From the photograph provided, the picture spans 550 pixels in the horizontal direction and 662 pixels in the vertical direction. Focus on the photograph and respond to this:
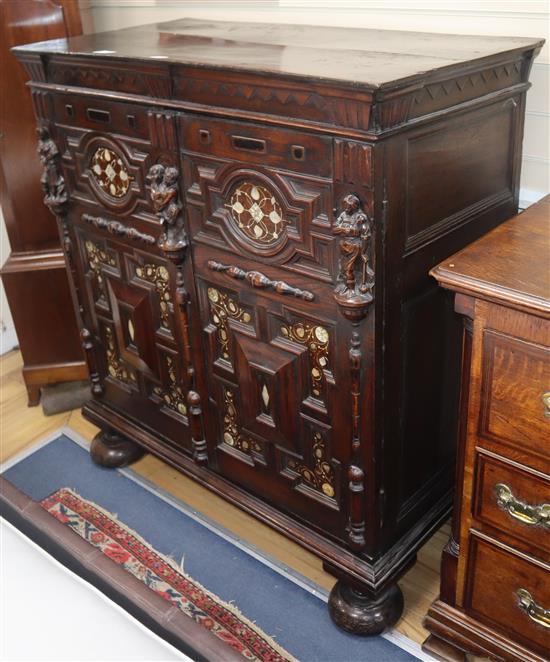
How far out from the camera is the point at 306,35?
5.83 ft

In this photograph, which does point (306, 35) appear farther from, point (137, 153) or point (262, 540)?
point (262, 540)

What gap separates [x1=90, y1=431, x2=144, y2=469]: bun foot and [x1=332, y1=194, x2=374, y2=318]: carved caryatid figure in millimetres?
1196

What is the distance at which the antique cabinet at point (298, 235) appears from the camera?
1.31 metres

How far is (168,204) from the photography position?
161 cm

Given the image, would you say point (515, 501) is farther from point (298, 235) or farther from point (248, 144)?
point (248, 144)

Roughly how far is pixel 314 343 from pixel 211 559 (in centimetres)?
81

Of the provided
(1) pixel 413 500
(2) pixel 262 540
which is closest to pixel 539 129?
(1) pixel 413 500

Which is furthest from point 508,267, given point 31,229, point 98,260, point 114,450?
point 31,229

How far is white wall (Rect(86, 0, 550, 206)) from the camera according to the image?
5.42 feet

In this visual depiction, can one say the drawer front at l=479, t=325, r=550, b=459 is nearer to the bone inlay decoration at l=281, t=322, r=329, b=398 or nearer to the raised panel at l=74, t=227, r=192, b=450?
the bone inlay decoration at l=281, t=322, r=329, b=398

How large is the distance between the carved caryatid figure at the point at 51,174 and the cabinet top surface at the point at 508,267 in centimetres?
108

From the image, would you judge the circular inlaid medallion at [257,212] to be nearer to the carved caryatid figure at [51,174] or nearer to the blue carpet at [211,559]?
the carved caryatid figure at [51,174]

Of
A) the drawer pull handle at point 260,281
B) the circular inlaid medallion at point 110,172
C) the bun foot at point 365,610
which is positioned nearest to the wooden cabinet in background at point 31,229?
the circular inlaid medallion at point 110,172

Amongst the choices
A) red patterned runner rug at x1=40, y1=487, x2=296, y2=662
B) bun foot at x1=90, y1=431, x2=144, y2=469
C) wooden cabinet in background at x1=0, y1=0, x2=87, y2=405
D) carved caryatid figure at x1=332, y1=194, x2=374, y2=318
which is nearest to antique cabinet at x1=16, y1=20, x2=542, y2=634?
carved caryatid figure at x1=332, y1=194, x2=374, y2=318
